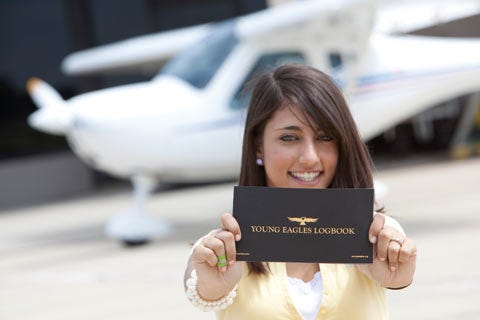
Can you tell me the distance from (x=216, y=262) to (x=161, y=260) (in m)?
4.52

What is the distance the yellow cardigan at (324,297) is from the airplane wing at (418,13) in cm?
835

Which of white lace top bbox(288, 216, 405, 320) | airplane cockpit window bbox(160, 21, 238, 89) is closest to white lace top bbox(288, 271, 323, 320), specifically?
white lace top bbox(288, 216, 405, 320)

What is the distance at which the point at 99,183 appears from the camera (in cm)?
1569

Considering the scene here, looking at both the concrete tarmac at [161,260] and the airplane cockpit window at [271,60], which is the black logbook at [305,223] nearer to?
the concrete tarmac at [161,260]

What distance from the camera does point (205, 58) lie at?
679 cm

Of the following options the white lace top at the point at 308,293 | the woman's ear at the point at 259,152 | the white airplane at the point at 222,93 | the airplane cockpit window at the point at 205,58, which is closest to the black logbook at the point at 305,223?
the white lace top at the point at 308,293

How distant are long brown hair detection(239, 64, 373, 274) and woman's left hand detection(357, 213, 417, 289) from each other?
0.20 meters

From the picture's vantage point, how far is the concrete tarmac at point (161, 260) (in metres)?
4.13

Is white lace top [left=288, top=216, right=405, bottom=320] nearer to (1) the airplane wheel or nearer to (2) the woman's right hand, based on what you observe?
(2) the woman's right hand

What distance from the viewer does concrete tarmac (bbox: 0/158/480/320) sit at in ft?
13.6

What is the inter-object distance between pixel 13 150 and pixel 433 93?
10.1 metres

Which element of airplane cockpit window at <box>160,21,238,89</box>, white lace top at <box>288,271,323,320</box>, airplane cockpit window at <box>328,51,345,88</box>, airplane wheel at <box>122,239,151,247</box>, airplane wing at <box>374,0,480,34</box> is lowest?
airplane wheel at <box>122,239,151,247</box>

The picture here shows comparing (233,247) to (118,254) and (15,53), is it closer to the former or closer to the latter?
Answer: (118,254)

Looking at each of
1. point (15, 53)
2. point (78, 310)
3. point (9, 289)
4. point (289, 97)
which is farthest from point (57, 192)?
point (289, 97)
